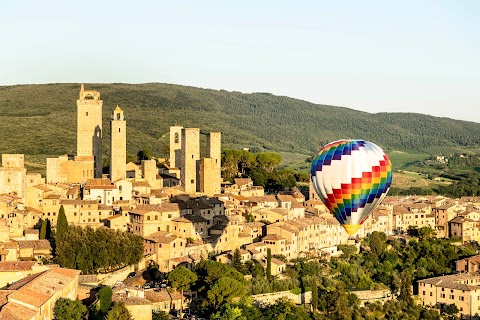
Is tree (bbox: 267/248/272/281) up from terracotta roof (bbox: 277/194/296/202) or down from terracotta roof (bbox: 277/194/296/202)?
down

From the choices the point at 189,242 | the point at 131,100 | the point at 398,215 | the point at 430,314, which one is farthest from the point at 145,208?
the point at 131,100

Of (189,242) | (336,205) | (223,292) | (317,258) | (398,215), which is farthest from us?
(398,215)

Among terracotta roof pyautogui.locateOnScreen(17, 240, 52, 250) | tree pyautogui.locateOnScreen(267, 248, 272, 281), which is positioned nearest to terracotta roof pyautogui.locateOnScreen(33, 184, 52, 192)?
terracotta roof pyautogui.locateOnScreen(17, 240, 52, 250)

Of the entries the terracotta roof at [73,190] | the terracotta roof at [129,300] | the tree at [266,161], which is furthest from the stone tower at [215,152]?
the terracotta roof at [129,300]

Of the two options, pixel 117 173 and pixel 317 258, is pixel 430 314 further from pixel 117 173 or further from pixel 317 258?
pixel 117 173

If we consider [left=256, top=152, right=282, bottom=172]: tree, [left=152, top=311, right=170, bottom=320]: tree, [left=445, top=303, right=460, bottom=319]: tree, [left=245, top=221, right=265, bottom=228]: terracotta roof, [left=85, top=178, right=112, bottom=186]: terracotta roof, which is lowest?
[left=445, top=303, right=460, bottom=319]: tree

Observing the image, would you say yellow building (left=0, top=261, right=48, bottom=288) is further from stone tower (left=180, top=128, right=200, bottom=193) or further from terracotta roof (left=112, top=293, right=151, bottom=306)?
stone tower (left=180, top=128, right=200, bottom=193)
